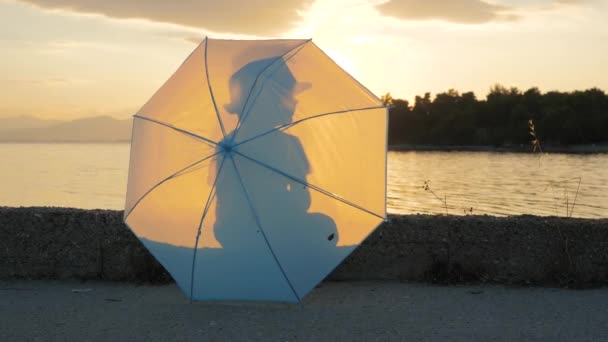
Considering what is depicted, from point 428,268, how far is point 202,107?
331 cm

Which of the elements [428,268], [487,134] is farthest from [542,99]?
[428,268]

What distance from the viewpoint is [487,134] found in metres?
94.6

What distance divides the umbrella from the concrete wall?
175cm

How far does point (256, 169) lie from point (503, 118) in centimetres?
9162

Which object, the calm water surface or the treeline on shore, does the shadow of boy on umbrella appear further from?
the treeline on shore

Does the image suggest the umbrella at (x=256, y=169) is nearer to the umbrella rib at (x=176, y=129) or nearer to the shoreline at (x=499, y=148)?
the umbrella rib at (x=176, y=129)

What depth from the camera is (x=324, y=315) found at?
18.7 ft

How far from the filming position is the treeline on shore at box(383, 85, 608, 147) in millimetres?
75438

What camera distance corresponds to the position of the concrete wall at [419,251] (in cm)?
691

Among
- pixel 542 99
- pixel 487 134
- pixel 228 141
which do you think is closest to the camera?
pixel 228 141

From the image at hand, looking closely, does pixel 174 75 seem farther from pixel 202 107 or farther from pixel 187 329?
pixel 187 329

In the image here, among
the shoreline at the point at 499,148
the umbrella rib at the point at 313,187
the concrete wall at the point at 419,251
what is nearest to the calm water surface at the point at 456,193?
the concrete wall at the point at 419,251

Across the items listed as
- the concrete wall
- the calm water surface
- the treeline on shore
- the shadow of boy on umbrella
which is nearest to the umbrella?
the shadow of boy on umbrella

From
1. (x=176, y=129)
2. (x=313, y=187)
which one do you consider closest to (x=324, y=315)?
(x=313, y=187)
